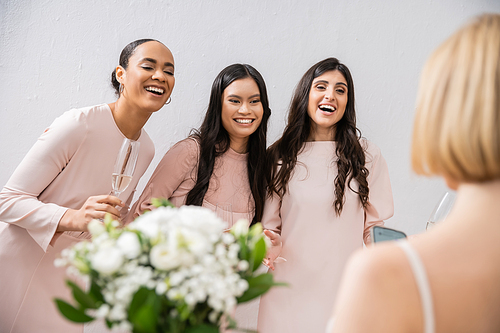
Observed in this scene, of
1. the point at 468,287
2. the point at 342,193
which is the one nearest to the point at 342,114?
the point at 342,193

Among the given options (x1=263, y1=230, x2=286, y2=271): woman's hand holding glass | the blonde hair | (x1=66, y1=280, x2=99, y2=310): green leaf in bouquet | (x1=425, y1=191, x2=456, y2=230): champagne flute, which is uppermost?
the blonde hair

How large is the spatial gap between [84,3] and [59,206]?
1.49m

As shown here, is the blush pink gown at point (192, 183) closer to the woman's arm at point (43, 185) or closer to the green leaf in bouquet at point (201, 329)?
the woman's arm at point (43, 185)

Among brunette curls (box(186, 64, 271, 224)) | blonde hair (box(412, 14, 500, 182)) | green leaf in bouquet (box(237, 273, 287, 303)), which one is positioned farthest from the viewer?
brunette curls (box(186, 64, 271, 224))

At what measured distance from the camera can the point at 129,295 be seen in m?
0.67

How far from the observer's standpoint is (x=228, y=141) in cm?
228

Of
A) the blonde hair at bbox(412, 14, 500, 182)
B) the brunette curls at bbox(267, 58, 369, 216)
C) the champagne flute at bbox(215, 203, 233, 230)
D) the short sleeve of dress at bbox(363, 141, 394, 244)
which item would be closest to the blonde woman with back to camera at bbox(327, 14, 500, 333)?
the blonde hair at bbox(412, 14, 500, 182)

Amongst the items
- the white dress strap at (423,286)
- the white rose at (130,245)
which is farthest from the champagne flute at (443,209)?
the white rose at (130,245)

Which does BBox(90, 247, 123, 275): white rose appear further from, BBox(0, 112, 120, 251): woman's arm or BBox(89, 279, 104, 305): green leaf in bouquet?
BBox(0, 112, 120, 251): woman's arm

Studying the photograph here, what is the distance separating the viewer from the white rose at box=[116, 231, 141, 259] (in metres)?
0.68

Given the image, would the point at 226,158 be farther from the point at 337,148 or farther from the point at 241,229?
the point at 241,229

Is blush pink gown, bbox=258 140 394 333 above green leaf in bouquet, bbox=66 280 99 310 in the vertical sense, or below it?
below

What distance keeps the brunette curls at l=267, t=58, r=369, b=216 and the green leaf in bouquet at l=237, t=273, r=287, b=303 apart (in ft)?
4.54

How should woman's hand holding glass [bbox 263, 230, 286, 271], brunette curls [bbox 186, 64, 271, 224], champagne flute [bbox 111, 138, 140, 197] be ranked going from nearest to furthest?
1. champagne flute [bbox 111, 138, 140, 197]
2. woman's hand holding glass [bbox 263, 230, 286, 271]
3. brunette curls [bbox 186, 64, 271, 224]
